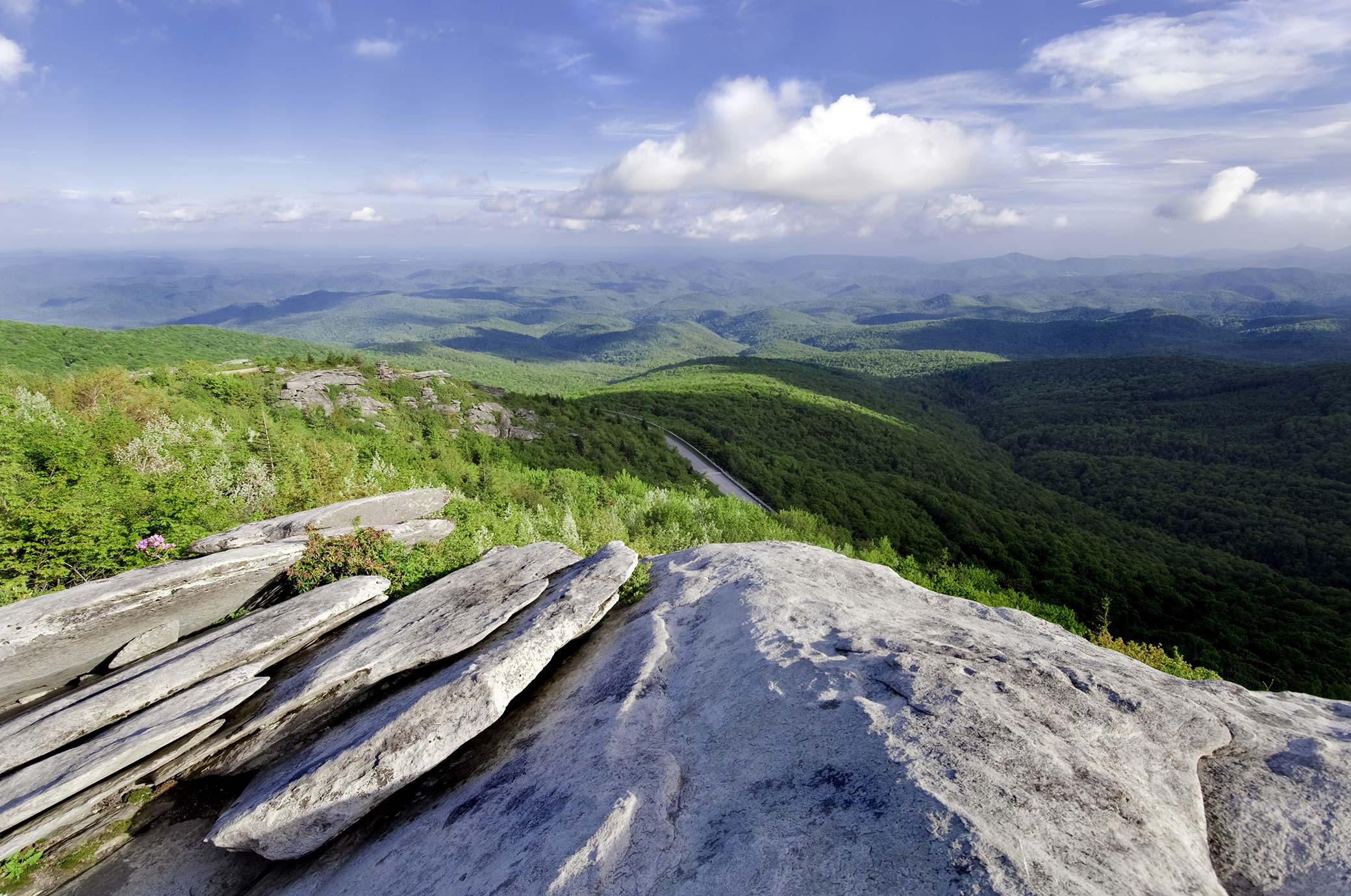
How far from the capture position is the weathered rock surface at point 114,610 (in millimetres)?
12305

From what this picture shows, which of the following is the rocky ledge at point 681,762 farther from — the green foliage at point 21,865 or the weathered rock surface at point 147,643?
the weathered rock surface at point 147,643

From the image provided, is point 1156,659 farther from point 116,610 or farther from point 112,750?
point 116,610

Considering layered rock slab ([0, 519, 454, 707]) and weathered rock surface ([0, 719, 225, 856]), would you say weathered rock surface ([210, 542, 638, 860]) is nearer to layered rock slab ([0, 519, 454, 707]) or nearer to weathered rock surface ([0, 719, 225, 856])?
weathered rock surface ([0, 719, 225, 856])

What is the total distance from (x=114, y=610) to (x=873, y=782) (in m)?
17.9

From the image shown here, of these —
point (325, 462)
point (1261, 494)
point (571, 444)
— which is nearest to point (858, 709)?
point (325, 462)

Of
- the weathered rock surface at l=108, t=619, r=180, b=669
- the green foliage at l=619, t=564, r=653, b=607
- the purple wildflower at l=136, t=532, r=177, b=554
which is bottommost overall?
the weathered rock surface at l=108, t=619, r=180, b=669

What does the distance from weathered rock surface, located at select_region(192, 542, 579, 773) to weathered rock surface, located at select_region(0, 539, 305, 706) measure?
386 centimetres

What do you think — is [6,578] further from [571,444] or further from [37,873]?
[571,444]

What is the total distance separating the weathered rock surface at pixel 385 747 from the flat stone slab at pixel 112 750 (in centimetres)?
179

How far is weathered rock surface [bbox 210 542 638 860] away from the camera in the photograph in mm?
8812

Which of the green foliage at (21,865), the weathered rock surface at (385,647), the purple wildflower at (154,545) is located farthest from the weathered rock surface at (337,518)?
the green foliage at (21,865)

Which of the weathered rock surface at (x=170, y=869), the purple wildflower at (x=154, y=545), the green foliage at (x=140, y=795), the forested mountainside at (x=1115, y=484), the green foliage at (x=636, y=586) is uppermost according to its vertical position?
the purple wildflower at (x=154, y=545)

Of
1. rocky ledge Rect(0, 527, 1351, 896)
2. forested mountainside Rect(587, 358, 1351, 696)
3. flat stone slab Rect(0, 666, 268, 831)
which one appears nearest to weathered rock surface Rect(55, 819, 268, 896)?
rocky ledge Rect(0, 527, 1351, 896)

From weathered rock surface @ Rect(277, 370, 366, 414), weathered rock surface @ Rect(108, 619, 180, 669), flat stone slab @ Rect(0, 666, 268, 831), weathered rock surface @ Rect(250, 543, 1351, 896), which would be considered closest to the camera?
weathered rock surface @ Rect(250, 543, 1351, 896)
